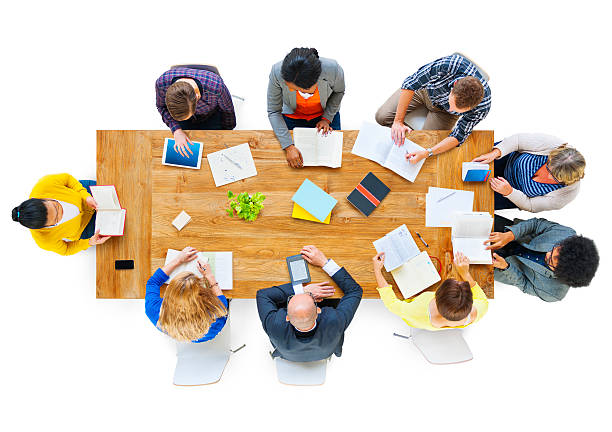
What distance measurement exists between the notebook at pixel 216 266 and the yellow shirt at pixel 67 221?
609 millimetres

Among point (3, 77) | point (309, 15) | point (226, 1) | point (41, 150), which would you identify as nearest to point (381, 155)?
point (309, 15)

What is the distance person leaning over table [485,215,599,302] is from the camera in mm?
1705

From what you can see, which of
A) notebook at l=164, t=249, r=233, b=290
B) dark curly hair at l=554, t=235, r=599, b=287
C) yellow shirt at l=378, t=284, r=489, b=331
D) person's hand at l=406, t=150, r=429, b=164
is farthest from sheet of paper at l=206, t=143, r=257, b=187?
dark curly hair at l=554, t=235, r=599, b=287

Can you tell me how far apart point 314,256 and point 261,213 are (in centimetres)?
40

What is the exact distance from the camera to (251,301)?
105 inches

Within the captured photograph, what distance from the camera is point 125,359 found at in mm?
2615

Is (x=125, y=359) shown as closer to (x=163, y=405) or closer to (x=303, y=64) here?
(x=163, y=405)

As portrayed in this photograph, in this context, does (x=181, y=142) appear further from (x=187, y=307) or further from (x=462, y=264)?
(x=462, y=264)

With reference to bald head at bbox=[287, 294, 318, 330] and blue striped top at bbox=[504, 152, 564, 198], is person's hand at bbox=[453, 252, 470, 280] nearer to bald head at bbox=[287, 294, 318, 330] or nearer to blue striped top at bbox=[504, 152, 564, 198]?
blue striped top at bbox=[504, 152, 564, 198]

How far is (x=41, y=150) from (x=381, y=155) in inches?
104

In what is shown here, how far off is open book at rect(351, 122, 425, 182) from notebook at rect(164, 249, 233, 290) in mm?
977

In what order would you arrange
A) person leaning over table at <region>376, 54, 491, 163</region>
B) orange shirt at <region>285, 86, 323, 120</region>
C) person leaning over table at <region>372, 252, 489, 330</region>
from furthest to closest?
orange shirt at <region>285, 86, 323, 120</region> < person leaning over table at <region>376, 54, 491, 163</region> < person leaning over table at <region>372, 252, 489, 330</region>

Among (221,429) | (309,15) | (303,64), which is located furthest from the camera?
(309,15)

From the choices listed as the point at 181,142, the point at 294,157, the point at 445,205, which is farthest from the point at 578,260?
the point at 181,142
